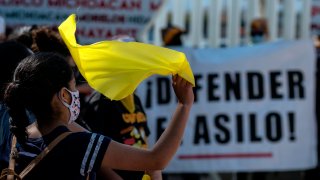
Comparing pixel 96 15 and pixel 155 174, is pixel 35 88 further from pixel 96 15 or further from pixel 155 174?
pixel 96 15

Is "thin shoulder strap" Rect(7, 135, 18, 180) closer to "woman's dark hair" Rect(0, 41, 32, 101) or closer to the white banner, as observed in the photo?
"woman's dark hair" Rect(0, 41, 32, 101)

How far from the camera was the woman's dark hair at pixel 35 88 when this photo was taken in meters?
2.54

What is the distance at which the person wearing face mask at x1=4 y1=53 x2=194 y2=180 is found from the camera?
→ 8.07ft

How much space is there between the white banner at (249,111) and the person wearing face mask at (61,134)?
4108 mm

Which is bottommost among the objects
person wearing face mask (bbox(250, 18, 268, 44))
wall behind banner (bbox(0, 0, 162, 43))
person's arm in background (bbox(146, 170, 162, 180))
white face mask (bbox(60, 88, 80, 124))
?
person wearing face mask (bbox(250, 18, 268, 44))

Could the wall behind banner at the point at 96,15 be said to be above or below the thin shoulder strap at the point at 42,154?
below

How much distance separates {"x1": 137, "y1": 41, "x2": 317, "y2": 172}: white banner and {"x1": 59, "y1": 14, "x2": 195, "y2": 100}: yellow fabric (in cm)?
406

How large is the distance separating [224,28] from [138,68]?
5.51 meters

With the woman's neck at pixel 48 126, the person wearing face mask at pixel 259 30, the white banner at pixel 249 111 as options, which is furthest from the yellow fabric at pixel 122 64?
the person wearing face mask at pixel 259 30

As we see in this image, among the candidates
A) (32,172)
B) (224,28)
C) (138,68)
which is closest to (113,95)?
(138,68)

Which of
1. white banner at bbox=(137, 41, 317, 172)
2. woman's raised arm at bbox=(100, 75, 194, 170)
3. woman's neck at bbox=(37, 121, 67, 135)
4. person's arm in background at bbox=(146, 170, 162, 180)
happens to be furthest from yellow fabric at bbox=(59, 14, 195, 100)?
white banner at bbox=(137, 41, 317, 172)

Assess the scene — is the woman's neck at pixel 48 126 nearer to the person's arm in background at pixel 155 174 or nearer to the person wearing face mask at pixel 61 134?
the person wearing face mask at pixel 61 134

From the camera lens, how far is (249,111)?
6727 mm

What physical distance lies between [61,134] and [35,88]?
18 centimetres
